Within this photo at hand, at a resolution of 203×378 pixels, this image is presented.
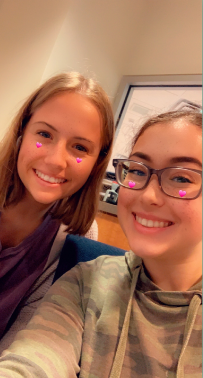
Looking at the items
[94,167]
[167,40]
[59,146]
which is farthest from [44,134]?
[167,40]

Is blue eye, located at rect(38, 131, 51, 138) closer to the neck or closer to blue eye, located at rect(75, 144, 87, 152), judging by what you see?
blue eye, located at rect(75, 144, 87, 152)

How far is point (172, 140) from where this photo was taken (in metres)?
0.56

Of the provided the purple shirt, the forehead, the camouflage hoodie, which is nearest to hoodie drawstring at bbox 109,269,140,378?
the camouflage hoodie

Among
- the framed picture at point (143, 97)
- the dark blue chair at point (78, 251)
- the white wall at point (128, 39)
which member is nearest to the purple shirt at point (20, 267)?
the dark blue chair at point (78, 251)

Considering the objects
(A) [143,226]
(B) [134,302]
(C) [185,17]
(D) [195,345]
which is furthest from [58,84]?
(C) [185,17]

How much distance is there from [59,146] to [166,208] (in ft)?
1.46

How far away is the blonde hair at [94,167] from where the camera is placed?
0.91 meters

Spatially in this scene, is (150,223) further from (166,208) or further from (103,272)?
(103,272)

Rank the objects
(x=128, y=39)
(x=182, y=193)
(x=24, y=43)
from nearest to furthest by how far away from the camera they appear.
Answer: (x=182, y=193), (x=24, y=43), (x=128, y=39)

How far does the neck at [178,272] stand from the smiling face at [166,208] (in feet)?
0.09

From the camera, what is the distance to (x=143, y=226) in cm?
57

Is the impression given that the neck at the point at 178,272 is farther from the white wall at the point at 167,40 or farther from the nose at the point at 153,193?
the white wall at the point at 167,40

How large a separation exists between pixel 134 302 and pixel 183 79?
167 centimetres

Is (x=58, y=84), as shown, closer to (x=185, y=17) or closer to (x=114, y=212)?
(x=114, y=212)
